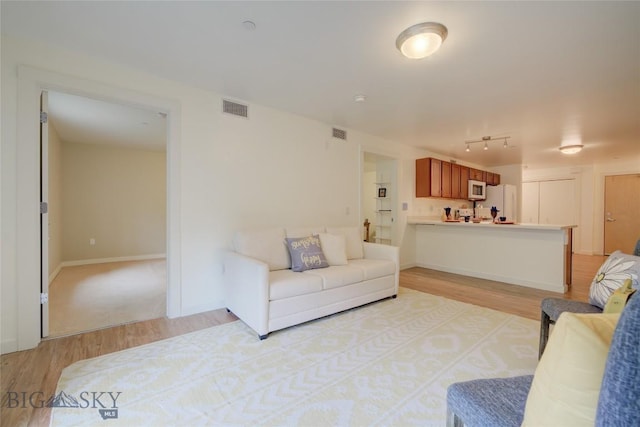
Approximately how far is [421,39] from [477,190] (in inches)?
225

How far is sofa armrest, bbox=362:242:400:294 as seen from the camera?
3.52 m

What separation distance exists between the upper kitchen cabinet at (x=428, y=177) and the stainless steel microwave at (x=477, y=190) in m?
1.35

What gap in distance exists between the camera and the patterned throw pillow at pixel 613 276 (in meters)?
1.67

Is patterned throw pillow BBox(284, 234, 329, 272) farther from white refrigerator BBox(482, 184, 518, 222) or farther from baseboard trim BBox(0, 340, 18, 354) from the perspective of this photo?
white refrigerator BBox(482, 184, 518, 222)

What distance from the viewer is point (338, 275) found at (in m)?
2.90

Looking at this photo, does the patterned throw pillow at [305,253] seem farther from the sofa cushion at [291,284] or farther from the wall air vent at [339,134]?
the wall air vent at [339,134]

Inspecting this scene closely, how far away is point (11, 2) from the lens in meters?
1.79

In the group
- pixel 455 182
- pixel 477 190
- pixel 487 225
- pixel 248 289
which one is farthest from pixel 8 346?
pixel 477 190

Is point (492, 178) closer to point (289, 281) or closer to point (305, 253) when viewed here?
point (305, 253)

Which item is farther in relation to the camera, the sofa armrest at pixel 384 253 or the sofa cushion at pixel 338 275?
the sofa armrest at pixel 384 253

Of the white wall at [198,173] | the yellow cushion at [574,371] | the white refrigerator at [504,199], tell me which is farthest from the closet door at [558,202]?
the yellow cushion at [574,371]

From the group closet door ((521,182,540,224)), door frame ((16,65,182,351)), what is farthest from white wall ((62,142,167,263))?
closet door ((521,182,540,224))

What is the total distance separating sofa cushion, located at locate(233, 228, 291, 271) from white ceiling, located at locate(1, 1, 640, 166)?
158cm

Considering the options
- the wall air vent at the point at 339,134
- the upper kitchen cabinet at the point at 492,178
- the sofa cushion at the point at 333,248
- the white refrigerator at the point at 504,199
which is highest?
the wall air vent at the point at 339,134
